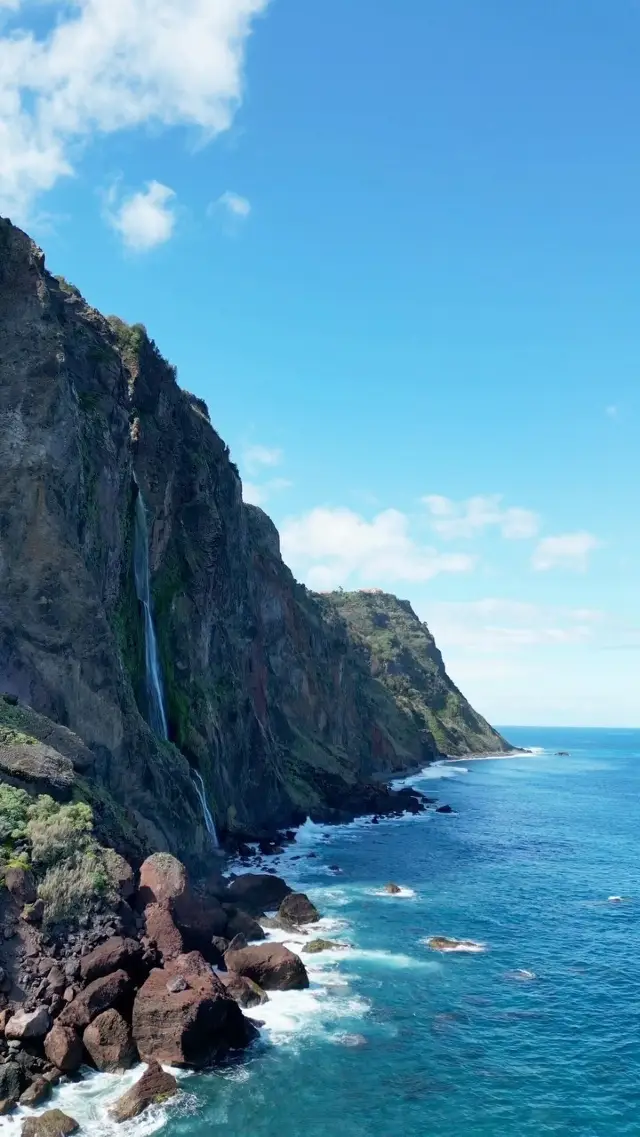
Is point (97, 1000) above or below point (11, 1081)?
above

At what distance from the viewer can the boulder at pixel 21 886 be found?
29062 mm

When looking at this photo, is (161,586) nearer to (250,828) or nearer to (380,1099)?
(250,828)

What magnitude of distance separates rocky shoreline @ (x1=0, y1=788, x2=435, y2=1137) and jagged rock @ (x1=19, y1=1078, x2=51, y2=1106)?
31mm

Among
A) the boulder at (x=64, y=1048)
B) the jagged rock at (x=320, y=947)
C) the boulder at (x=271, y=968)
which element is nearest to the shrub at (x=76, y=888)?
the boulder at (x=64, y=1048)

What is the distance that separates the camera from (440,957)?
132 ft

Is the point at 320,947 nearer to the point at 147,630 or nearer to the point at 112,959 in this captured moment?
the point at 112,959

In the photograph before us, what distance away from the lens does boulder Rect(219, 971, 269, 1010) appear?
107 ft

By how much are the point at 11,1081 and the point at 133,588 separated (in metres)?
39.3

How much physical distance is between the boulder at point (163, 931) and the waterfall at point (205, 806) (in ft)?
86.3

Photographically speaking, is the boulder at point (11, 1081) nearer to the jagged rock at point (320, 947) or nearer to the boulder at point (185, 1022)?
the boulder at point (185, 1022)

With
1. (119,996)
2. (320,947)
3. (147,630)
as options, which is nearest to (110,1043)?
(119,996)

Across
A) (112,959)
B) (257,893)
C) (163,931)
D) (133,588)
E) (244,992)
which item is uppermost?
(133,588)

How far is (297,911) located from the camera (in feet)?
149

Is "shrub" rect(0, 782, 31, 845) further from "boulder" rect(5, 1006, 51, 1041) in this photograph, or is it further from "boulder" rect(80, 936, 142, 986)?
"boulder" rect(5, 1006, 51, 1041)
